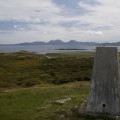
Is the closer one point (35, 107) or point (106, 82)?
point (106, 82)

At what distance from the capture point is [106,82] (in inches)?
691

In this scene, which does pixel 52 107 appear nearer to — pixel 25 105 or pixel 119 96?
pixel 25 105

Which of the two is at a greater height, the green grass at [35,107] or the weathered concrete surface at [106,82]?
the weathered concrete surface at [106,82]

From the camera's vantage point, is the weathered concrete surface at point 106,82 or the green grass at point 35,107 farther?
the green grass at point 35,107

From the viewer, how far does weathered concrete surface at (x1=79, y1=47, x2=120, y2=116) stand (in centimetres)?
1744

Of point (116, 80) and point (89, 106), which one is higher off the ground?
point (116, 80)

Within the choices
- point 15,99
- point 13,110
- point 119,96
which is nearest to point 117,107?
point 119,96

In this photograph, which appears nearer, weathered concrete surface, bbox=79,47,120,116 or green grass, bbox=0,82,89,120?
weathered concrete surface, bbox=79,47,120,116

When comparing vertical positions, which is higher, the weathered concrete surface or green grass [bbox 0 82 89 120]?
the weathered concrete surface

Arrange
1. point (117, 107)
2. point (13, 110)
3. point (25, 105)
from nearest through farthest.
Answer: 1. point (117, 107)
2. point (13, 110)
3. point (25, 105)

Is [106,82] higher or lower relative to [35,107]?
higher

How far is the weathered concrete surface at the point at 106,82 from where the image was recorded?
17438mm

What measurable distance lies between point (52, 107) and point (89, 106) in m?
3.33

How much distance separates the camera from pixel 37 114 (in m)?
18.8
